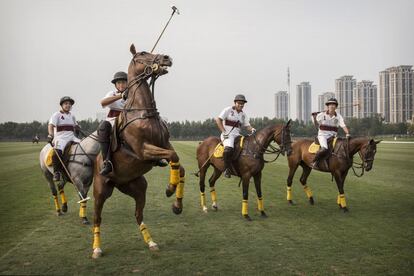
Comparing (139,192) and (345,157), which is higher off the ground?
(345,157)

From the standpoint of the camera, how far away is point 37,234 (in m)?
7.96

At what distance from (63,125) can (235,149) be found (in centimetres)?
517

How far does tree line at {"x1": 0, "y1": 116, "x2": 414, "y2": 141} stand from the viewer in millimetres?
105625

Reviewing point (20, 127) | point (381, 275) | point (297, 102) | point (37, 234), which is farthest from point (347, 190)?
point (297, 102)

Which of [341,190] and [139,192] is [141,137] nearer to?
[139,192]

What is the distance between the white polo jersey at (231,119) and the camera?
10.7 metres

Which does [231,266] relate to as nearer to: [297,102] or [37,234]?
[37,234]

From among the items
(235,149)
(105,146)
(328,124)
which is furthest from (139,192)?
(328,124)

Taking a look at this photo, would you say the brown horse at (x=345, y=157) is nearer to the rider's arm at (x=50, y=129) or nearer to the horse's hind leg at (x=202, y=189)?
the horse's hind leg at (x=202, y=189)

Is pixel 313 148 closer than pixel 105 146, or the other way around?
pixel 105 146

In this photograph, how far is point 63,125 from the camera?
973 centimetres

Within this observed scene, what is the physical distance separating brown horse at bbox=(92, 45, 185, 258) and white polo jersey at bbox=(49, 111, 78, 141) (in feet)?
11.8

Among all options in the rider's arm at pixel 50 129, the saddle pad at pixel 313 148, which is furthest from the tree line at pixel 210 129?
the rider's arm at pixel 50 129

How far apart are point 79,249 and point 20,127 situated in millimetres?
137141
